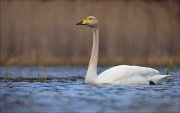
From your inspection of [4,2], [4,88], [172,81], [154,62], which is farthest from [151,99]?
[4,2]

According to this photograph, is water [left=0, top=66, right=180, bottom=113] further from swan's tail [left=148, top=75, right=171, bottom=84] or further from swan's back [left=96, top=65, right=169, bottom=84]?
swan's back [left=96, top=65, right=169, bottom=84]

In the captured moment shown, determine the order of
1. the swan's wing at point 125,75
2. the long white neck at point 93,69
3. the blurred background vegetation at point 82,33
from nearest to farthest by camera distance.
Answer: the swan's wing at point 125,75
the long white neck at point 93,69
the blurred background vegetation at point 82,33

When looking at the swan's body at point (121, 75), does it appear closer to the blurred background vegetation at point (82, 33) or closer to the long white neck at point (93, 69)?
the long white neck at point (93, 69)

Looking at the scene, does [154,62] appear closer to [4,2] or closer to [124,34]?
[124,34]

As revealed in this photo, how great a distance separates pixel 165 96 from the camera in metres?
11.0

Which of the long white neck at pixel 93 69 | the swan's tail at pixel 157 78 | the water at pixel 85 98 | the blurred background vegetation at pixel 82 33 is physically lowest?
the water at pixel 85 98

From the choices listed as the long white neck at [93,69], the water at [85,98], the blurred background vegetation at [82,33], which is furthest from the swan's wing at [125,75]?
the blurred background vegetation at [82,33]

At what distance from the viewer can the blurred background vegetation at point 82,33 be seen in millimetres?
20719

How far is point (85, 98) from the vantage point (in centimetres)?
1068

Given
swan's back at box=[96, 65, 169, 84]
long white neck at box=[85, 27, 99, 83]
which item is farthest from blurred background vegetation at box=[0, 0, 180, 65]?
swan's back at box=[96, 65, 169, 84]

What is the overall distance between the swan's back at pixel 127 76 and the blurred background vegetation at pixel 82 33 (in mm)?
7124

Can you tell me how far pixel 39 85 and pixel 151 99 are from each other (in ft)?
10.2

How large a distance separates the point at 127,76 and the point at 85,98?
2568mm

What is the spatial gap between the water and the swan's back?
0.97ft
